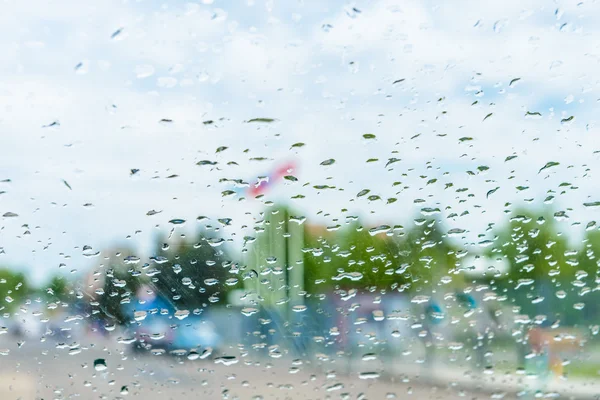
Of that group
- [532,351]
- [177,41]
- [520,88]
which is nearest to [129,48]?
[177,41]

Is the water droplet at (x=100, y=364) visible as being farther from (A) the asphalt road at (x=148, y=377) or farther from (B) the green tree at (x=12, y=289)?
(B) the green tree at (x=12, y=289)

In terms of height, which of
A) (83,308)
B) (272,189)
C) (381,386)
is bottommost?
(381,386)

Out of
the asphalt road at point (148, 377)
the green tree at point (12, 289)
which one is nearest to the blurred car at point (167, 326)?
the asphalt road at point (148, 377)

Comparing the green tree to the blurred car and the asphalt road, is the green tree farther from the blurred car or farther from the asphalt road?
the blurred car

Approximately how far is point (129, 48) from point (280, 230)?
622mm

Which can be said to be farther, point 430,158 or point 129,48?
point 430,158

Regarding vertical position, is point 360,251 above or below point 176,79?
below

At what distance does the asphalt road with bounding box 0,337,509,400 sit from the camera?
170 cm

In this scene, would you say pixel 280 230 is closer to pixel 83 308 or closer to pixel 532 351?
pixel 83 308

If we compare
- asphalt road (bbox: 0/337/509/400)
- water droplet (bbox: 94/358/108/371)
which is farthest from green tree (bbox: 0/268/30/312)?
water droplet (bbox: 94/358/108/371)

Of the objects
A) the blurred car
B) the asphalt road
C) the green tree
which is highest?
the green tree

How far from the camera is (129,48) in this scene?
63.6 inches

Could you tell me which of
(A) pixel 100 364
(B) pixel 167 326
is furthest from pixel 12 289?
(B) pixel 167 326

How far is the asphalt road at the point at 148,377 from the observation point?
1701 millimetres
